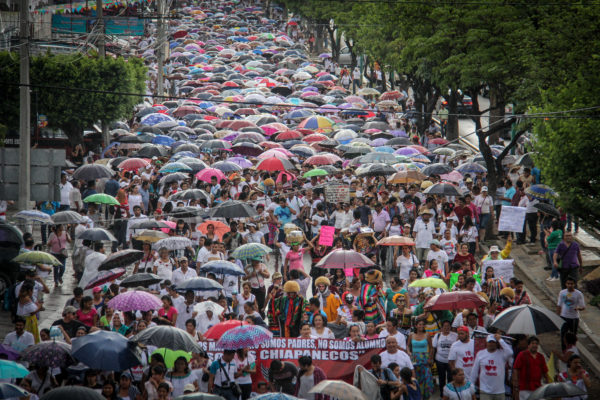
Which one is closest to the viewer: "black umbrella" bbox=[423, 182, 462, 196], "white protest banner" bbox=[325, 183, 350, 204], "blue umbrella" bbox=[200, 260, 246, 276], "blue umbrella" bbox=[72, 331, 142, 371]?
"blue umbrella" bbox=[72, 331, 142, 371]

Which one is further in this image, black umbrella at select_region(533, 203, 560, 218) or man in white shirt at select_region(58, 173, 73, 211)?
man in white shirt at select_region(58, 173, 73, 211)

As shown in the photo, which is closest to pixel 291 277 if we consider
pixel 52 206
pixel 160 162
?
pixel 52 206

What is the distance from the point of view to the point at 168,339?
11383 millimetres

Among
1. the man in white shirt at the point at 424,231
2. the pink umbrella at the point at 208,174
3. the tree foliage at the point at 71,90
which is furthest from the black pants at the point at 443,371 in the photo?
the tree foliage at the point at 71,90

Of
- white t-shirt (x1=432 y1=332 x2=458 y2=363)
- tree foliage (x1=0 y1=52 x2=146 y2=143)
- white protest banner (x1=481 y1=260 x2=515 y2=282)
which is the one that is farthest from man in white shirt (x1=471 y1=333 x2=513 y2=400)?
tree foliage (x1=0 y1=52 x2=146 y2=143)

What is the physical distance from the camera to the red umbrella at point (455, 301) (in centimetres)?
1333

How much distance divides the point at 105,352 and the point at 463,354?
15.7 ft

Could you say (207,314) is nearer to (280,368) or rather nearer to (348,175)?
(280,368)

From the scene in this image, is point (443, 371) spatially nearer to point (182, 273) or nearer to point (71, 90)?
point (182, 273)

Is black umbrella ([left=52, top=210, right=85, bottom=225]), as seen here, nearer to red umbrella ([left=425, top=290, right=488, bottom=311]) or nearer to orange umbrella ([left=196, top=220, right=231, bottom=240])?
orange umbrella ([left=196, top=220, right=231, bottom=240])

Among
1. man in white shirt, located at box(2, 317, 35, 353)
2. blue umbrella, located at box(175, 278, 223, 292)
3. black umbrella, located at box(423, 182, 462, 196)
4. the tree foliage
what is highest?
the tree foliage

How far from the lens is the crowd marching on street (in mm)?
11523

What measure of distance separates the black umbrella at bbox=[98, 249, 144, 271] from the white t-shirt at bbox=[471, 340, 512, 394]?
21.9 ft

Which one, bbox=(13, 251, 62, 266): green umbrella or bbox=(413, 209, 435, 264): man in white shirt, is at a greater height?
bbox=(413, 209, 435, 264): man in white shirt
